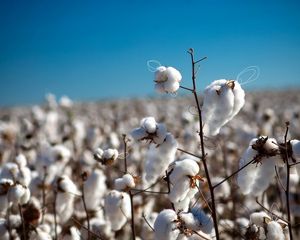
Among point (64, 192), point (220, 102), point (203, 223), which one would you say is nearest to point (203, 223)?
point (203, 223)

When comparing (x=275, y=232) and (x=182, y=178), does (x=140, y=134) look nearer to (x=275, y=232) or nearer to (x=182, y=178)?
(x=182, y=178)

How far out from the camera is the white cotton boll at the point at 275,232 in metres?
1.70

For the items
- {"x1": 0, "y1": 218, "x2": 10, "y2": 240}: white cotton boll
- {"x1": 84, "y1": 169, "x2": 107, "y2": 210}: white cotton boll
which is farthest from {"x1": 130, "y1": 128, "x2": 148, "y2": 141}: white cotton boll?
{"x1": 0, "y1": 218, "x2": 10, "y2": 240}: white cotton boll

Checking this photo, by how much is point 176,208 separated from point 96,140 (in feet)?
12.7

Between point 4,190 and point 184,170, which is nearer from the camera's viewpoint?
point 184,170

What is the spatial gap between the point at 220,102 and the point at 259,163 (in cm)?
43

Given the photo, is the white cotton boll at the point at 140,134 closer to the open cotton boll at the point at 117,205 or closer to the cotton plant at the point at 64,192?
the open cotton boll at the point at 117,205

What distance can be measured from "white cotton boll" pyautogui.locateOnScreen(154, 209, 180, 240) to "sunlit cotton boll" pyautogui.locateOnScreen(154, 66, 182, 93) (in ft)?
1.76

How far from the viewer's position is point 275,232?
1.71m

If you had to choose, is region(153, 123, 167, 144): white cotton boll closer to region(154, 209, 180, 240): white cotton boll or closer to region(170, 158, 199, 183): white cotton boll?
region(170, 158, 199, 183): white cotton boll

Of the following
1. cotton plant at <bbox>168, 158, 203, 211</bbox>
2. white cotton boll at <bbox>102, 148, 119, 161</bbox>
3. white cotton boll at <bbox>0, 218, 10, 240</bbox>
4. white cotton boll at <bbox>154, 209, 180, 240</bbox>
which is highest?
white cotton boll at <bbox>102, 148, 119, 161</bbox>

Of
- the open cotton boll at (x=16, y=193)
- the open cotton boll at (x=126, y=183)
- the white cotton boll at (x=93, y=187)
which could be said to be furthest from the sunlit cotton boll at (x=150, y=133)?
the white cotton boll at (x=93, y=187)

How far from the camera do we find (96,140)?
5.66 metres

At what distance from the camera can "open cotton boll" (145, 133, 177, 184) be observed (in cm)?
183
